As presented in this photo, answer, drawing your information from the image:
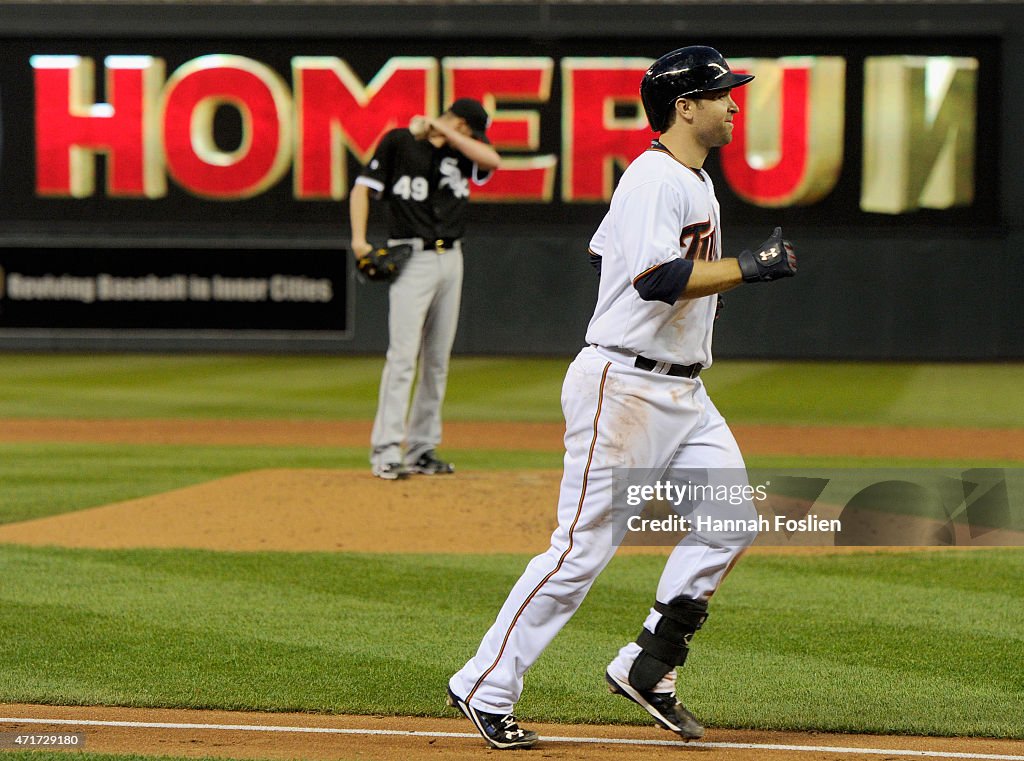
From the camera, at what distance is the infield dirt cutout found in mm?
4207

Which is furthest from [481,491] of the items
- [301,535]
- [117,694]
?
[117,694]

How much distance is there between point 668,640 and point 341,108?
1832 cm

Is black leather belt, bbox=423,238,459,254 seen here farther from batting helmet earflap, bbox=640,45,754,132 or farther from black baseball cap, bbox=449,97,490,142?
batting helmet earflap, bbox=640,45,754,132

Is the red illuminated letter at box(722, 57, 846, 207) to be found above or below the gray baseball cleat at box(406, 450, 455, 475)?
above

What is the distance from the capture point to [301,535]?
770 cm

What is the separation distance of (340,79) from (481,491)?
1408cm

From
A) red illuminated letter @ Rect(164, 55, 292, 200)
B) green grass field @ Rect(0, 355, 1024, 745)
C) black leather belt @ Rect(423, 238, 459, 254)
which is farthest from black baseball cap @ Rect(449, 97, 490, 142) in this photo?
red illuminated letter @ Rect(164, 55, 292, 200)

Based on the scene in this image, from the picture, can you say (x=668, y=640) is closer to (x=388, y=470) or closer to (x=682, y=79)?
(x=682, y=79)

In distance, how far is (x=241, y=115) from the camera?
21.9 m

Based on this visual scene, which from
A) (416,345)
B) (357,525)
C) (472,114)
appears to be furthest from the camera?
(472,114)

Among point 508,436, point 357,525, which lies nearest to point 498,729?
point 357,525

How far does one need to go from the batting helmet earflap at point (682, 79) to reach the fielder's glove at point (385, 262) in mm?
4760

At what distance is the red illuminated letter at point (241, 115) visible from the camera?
21.8 m

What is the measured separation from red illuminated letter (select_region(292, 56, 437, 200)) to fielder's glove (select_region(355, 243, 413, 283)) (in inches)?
506
